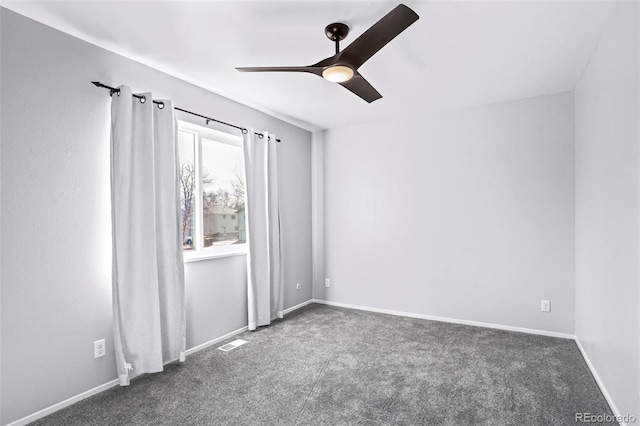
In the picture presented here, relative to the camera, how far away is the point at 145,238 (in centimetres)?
268


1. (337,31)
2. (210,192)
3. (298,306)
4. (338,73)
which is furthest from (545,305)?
(210,192)

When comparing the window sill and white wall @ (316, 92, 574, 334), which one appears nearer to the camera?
the window sill

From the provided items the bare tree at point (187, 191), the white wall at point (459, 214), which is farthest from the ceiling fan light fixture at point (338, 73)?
the white wall at point (459, 214)

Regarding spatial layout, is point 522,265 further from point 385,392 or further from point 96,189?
point 96,189

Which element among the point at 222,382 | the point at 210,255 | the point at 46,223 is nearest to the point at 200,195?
the point at 210,255

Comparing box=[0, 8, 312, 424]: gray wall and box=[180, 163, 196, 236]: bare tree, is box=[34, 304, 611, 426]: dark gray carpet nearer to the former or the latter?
box=[0, 8, 312, 424]: gray wall

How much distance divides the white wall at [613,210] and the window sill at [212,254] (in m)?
3.10

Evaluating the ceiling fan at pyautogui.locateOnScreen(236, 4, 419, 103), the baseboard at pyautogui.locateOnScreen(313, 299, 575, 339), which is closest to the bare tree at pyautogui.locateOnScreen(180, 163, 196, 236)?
the ceiling fan at pyautogui.locateOnScreen(236, 4, 419, 103)

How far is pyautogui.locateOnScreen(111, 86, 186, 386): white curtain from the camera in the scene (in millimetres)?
2547

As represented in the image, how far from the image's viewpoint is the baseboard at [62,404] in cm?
209

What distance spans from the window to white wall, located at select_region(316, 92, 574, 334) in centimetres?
148

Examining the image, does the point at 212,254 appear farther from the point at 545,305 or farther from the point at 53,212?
the point at 545,305

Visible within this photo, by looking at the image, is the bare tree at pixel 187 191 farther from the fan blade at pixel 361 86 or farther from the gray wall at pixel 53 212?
the fan blade at pixel 361 86

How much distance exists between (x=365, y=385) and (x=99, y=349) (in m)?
1.89
